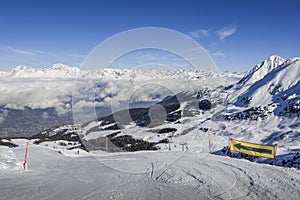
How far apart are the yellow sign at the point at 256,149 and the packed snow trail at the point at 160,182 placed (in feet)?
20.6

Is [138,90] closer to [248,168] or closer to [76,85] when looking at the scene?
[76,85]

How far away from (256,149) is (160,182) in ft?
47.3

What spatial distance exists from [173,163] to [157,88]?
262 inches

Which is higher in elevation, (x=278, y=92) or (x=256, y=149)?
(x=278, y=92)

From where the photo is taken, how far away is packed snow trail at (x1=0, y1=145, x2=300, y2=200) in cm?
1217

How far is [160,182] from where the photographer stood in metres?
14.6

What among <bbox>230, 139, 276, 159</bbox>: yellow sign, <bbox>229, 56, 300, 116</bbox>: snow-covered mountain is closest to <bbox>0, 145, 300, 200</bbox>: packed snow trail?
<bbox>230, 139, 276, 159</bbox>: yellow sign

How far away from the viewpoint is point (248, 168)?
57.2ft

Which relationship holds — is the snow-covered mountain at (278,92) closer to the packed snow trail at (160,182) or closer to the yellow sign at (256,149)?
the yellow sign at (256,149)

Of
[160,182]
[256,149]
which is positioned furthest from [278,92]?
[160,182]

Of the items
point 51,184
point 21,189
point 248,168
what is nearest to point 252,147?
point 248,168

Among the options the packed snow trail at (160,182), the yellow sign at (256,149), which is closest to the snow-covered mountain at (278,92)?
the yellow sign at (256,149)

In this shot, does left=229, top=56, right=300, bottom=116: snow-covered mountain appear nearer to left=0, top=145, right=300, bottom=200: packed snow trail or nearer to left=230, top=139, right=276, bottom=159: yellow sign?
left=230, top=139, right=276, bottom=159: yellow sign

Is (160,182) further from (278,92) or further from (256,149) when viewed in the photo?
(278,92)
